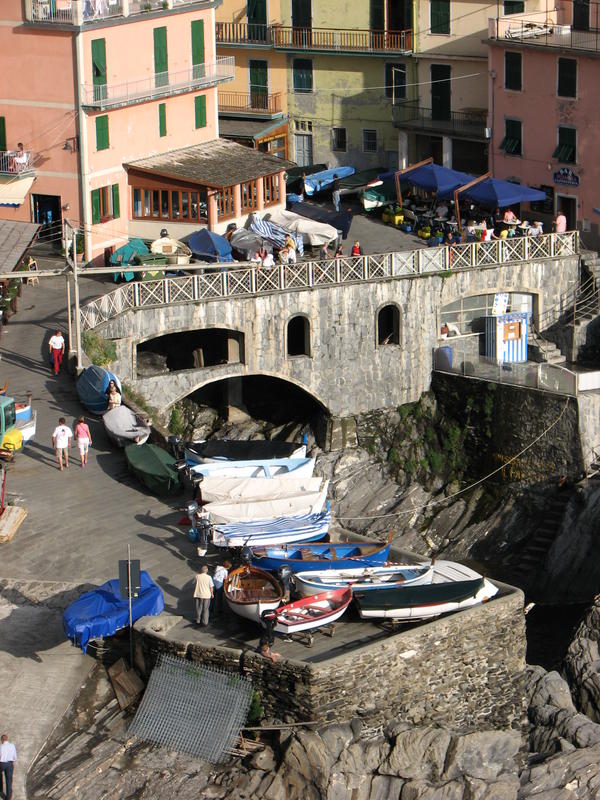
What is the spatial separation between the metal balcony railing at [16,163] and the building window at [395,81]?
1702 centimetres

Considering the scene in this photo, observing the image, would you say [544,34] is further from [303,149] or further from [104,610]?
[104,610]

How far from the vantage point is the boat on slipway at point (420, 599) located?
33812 millimetres

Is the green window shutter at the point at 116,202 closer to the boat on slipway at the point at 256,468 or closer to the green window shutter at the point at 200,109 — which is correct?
the green window shutter at the point at 200,109

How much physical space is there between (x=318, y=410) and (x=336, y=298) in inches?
153

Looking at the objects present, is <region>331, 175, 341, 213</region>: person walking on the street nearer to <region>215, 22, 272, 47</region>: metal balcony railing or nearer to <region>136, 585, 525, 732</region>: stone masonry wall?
<region>215, 22, 272, 47</region>: metal balcony railing

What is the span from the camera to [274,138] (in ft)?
219

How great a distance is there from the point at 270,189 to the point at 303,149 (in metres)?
10.2

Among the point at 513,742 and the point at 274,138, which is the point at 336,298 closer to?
the point at 274,138

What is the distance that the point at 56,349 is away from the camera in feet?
153

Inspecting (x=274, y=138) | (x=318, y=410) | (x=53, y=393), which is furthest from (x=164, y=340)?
(x=274, y=138)

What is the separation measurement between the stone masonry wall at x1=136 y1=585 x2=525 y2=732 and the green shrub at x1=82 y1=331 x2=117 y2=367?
48.5ft

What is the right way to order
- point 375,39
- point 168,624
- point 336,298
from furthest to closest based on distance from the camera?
point 375,39 < point 336,298 < point 168,624

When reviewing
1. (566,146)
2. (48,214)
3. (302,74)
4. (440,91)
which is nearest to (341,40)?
(302,74)

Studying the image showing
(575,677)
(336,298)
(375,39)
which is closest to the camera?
(575,677)
